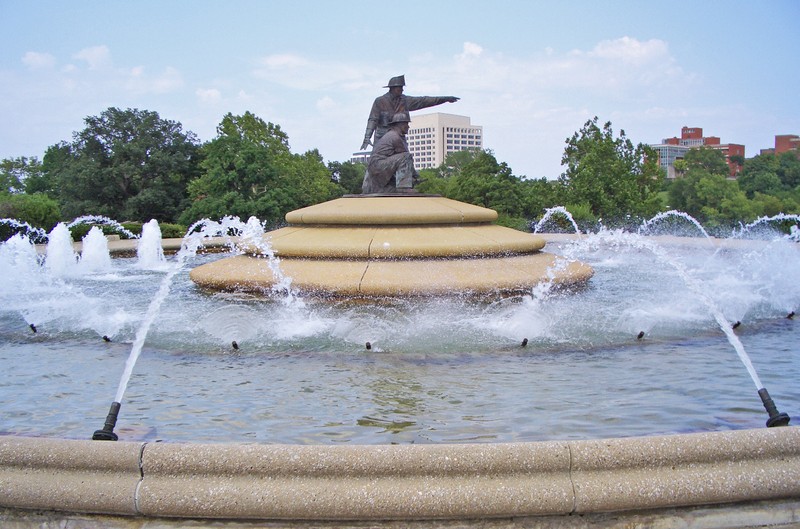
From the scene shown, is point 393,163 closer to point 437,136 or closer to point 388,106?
point 388,106

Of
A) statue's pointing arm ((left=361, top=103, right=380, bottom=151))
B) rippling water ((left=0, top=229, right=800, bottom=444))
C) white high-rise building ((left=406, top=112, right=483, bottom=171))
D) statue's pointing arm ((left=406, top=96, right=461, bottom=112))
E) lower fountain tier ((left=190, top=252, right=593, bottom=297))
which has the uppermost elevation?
white high-rise building ((left=406, top=112, right=483, bottom=171))

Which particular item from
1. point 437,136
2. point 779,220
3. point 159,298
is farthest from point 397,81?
point 437,136

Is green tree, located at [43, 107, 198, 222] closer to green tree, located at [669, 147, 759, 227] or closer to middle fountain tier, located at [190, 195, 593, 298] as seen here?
green tree, located at [669, 147, 759, 227]

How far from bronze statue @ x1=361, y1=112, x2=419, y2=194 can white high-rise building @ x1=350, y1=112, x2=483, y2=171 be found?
11615 centimetres

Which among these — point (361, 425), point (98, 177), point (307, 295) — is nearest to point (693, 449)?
A: point (361, 425)

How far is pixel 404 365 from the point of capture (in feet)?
22.1

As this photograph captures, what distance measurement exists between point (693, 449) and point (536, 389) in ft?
8.32

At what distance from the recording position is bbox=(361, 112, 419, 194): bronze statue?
13164mm

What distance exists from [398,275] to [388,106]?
16.5ft

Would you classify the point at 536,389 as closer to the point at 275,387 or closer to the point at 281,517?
the point at 275,387

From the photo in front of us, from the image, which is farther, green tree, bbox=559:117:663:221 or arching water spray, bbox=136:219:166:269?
green tree, bbox=559:117:663:221

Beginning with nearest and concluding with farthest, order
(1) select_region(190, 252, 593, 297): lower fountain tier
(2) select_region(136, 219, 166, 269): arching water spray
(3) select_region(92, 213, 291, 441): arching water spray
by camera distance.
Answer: (3) select_region(92, 213, 291, 441): arching water spray → (1) select_region(190, 252, 593, 297): lower fountain tier → (2) select_region(136, 219, 166, 269): arching water spray

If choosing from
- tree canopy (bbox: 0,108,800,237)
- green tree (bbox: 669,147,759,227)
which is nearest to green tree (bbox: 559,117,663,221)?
tree canopy (bbox: 0,108,800,237)

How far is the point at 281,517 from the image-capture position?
3191 mm
